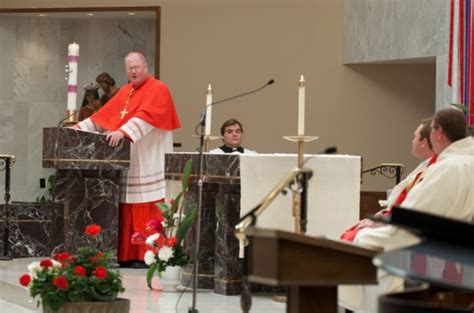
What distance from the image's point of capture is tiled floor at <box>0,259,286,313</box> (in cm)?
768

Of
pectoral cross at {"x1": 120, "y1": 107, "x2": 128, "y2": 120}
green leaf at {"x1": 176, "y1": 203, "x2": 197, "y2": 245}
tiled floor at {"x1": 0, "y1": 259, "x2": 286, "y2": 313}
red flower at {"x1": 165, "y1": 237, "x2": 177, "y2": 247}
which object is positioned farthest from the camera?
pectoral cross at {"x1": 120, "y1": 107, "x2": 128, "y2": 120}

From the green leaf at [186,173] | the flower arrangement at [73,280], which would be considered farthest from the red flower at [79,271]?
the green leaf at [186,173]

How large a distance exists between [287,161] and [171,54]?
7.61 m

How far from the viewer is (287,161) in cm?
780

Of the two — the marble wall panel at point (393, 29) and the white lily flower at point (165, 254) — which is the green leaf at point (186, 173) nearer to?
the white lily flower at point (165, 254)

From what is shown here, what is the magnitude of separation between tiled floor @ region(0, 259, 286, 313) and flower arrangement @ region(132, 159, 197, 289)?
0.73 feet

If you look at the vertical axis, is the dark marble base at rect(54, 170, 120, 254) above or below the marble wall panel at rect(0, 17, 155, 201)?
below

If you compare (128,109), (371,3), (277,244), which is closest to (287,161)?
(128,109)

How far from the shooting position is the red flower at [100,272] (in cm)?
614

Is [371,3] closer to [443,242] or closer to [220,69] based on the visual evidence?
[220,69]

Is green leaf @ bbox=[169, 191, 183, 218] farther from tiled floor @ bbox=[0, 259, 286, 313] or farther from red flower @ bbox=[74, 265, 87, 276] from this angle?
red flower @ bbox=[74, 265, 87, 276]

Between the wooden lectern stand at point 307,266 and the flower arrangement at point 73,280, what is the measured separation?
1815mm

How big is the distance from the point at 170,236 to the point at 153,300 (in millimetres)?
775

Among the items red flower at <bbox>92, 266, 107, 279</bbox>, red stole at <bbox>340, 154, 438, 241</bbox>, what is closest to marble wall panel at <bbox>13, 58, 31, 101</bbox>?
red stole at <bbox>340, 154, 438, 241</bbox>
